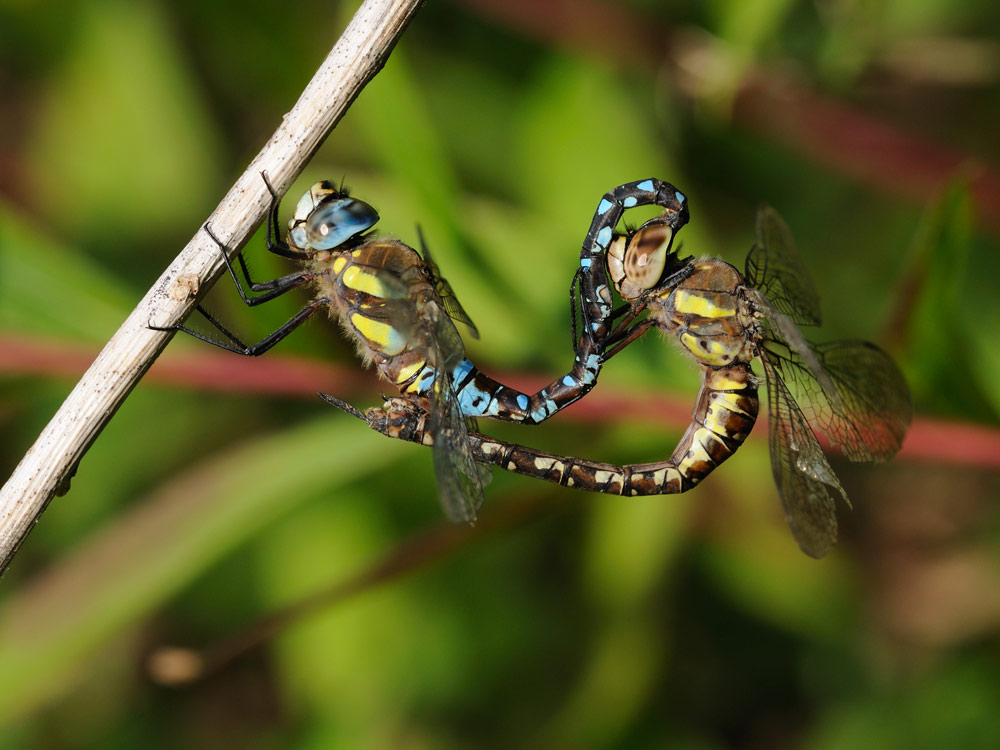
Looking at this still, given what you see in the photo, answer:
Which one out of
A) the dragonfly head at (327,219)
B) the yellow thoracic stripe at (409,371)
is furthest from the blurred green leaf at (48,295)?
the yellow thoracic stripe at (409,371)

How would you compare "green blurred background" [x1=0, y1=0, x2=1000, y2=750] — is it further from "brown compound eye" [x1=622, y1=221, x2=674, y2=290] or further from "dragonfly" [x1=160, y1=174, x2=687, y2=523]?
"brown compound eye" [x1=622, y1=221, x2=674, y2=290]

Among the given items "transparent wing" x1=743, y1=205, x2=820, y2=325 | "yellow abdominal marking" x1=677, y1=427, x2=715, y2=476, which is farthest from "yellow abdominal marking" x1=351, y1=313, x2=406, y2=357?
"transparent wing" x1=743, y1=205, x2=820, y2=325

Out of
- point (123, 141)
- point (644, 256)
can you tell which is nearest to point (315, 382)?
point (644, 256)

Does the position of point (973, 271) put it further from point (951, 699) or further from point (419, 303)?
point (419, 303)

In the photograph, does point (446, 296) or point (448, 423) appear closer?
point (448, 423)

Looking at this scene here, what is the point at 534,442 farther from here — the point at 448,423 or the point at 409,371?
the point at 448,423

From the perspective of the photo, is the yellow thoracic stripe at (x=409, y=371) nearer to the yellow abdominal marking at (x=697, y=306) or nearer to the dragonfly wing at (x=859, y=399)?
the yellow abdominal marking at (x=697, y=306)

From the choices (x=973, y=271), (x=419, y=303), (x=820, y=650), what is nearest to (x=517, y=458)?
(x=419, y=303)
